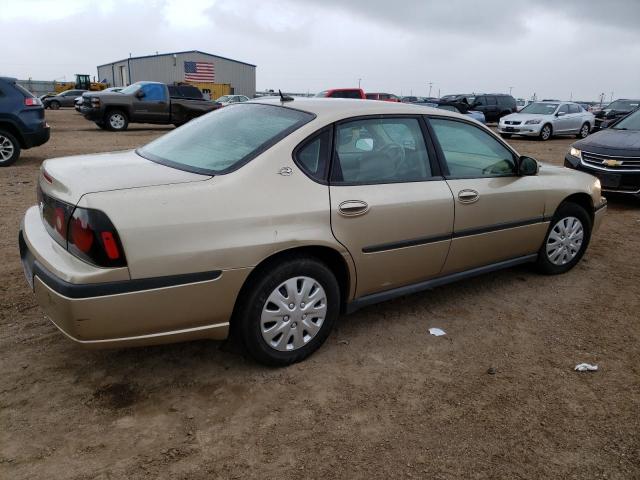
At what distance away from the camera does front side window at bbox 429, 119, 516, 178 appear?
3.69m

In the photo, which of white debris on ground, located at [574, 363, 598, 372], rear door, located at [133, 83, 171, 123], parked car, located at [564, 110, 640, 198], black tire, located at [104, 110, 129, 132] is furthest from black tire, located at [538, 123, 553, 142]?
white debris on ground, located at [574, 363, 598, 372]

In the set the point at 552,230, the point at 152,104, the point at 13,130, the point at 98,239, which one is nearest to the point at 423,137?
the point at 552,230

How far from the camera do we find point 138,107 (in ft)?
58.7

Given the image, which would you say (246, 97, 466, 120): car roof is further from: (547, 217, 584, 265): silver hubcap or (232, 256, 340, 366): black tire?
(547, 217, 584, 265): silver hubcap

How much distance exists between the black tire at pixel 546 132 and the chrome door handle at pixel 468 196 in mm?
16556

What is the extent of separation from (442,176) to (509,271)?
174 cm

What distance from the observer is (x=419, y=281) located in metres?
3.63

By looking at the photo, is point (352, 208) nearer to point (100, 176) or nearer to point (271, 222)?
point (271, 222)

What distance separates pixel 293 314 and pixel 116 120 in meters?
17.3

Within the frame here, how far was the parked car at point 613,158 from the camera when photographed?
24.0 ft

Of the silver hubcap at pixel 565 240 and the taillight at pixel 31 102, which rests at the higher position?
the taillight at pixel 31 102

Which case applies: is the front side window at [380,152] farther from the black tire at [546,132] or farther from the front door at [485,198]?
the black tire at [546,132]

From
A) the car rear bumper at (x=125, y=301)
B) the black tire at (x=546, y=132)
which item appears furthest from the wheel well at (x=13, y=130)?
the black tire at (x=546, y=132)

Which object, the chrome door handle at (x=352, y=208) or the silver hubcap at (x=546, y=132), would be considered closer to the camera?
the chrome door handle at (x=352, y=208)
